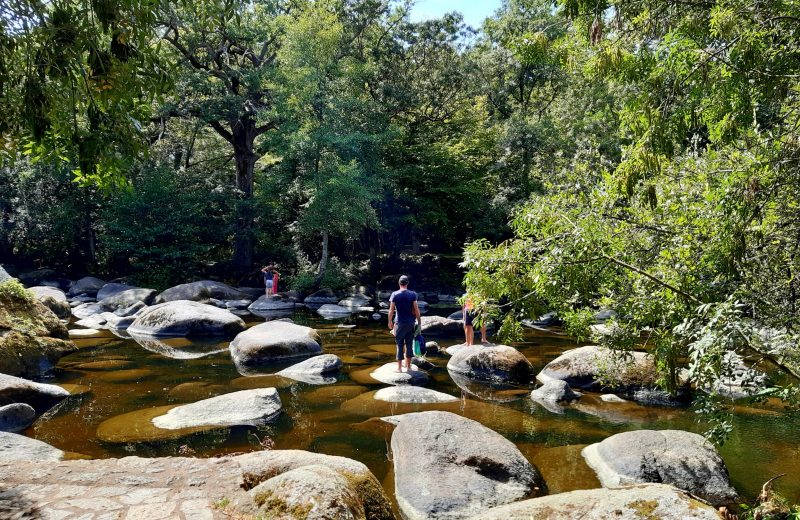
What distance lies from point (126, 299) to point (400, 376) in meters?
14.5

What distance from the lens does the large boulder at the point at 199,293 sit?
853 inches

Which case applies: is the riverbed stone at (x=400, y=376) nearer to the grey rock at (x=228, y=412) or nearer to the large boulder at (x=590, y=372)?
the large boulder at (x=590, y=372)

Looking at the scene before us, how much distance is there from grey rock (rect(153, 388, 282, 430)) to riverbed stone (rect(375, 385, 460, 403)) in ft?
5.81

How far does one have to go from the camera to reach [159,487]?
456cm

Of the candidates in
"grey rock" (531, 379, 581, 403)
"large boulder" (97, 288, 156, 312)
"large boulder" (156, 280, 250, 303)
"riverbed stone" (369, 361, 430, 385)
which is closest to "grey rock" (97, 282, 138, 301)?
"large boulder" (97, 288, 156, 312)

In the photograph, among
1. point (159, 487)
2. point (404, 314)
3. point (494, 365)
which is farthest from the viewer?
point (494, 365)

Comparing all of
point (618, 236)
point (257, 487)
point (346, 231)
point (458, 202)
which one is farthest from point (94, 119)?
point (458, 202)

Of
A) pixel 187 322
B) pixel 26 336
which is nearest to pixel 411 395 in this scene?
pixel 26 336

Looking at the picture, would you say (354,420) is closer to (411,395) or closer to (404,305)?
(411,395)

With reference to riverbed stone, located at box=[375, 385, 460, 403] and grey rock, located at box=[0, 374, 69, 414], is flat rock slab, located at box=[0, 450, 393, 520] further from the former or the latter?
riverbed stone, located at box=[375, 385, 460, 403]

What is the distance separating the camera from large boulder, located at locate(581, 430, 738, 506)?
5.92 m


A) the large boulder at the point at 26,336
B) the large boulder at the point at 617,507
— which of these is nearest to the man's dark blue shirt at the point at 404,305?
the large boulder at the point at 617,507

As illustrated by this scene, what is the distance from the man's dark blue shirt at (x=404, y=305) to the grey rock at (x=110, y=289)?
53.4 feet

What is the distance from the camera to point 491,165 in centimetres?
2970
